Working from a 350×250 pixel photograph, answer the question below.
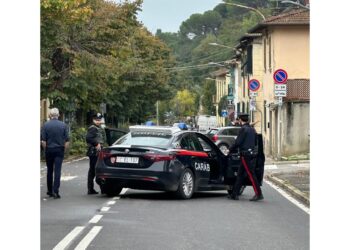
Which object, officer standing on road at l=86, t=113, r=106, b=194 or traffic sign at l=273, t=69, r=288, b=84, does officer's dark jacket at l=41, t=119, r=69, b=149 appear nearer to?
officer standing on road at l=86, t=113, r=106, b=194

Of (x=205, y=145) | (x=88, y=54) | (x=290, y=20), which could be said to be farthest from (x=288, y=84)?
(x=205, y=145)

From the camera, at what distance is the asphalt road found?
11.4m

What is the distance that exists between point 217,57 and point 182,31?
72.1ft

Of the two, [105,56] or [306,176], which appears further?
[105,56]

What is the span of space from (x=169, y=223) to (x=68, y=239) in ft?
8.03

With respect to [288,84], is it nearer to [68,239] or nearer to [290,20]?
[290,20]

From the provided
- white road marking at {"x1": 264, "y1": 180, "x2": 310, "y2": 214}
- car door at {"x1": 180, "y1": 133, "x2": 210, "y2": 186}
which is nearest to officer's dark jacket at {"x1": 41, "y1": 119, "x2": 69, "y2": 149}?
car door at {"x1": 180, "y1": 133, "x2": 210, "y2": 186}

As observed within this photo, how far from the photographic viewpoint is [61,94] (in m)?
39.2

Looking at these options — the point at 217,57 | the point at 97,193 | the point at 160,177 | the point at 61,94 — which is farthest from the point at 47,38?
the point at 217,57

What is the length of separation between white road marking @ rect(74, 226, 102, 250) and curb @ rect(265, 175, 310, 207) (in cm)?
615

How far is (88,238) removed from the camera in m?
11.7
